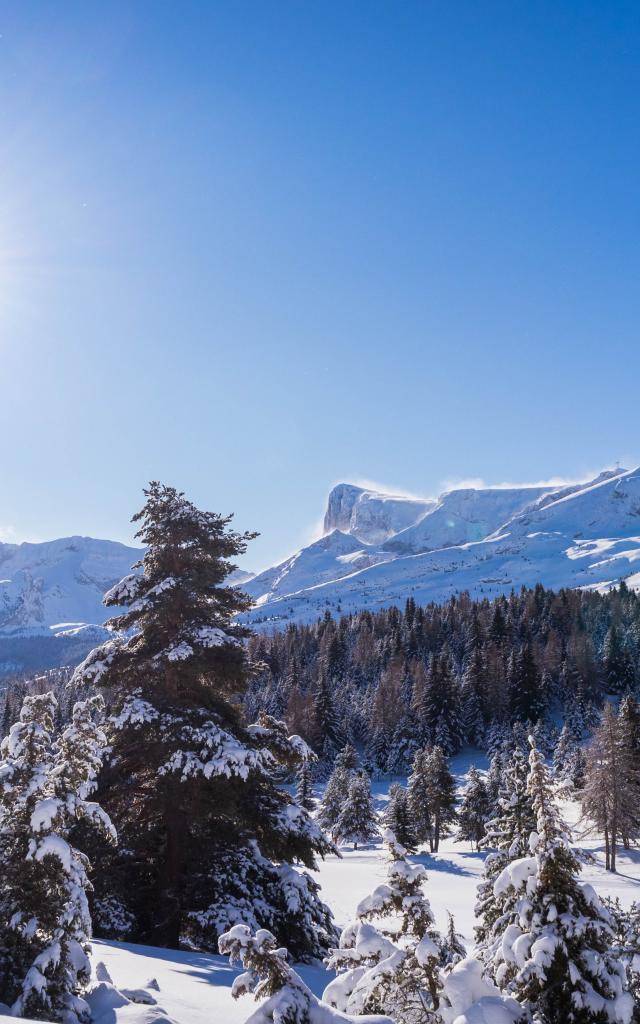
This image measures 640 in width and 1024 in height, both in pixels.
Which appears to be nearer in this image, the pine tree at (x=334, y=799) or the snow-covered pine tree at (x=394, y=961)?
the snow-covered pine tree at (x=394, y=961)

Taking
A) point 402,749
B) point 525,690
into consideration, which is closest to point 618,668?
point 525,690

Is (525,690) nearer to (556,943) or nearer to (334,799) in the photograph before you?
(334,799)

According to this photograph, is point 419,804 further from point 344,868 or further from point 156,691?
point 156,691

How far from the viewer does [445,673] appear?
8862 cm

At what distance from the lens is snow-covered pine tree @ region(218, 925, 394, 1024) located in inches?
182

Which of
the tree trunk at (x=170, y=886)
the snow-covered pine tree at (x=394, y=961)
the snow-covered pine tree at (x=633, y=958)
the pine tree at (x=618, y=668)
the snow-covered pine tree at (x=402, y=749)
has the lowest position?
the snow-covered pine tree at (x=402, y=749)

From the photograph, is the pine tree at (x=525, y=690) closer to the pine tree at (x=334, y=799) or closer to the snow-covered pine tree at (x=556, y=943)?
the pine tree at (x=334, y=799)

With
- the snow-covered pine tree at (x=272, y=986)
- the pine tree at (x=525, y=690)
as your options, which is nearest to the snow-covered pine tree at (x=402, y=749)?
the pine tree at (x=525, y=690)

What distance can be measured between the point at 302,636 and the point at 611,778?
10552 centimetres

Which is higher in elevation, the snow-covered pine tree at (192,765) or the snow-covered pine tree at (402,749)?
the snow-covered pine tree at (192,765)

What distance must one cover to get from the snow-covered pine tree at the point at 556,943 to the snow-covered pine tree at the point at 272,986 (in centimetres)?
126

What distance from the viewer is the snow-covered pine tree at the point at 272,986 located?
4.62 meters

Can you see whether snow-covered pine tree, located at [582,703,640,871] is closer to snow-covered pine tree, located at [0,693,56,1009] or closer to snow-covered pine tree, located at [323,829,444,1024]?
snow-covered pine tree, located at [323,829,444,1024]

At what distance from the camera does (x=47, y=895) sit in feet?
21.0
